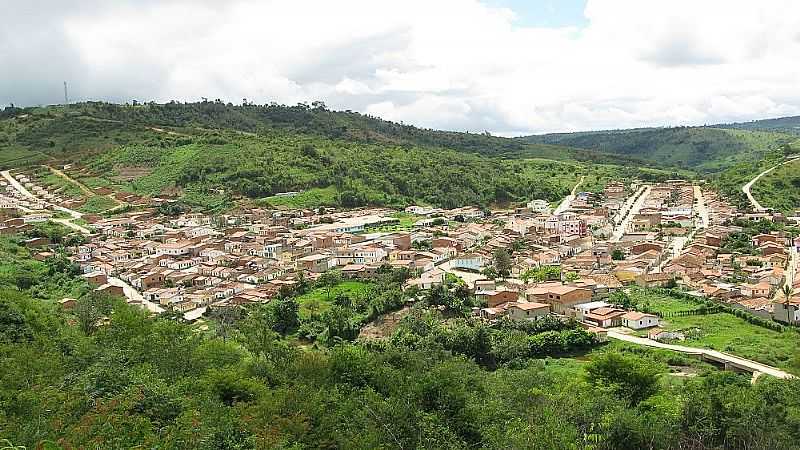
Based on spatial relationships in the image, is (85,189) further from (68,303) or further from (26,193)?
(68,303)

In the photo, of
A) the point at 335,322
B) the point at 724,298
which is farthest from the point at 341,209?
the point at 724,298

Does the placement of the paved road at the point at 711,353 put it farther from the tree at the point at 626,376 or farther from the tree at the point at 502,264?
the tree at the point at 502,264

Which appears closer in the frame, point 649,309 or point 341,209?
point 649,309

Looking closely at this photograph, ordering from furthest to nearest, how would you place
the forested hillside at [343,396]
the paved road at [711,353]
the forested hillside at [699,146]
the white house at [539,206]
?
the forested hillside at [699,146] < the white house at [539,206] < the paved road at [711,353] < the forested hillside at [343,396]

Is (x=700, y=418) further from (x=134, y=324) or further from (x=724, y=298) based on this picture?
(x=724, y=298)

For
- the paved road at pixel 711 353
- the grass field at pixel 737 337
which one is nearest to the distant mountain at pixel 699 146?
the grass field at pixel 737 337

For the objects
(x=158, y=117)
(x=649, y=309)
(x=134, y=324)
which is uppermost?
(x=158, y=117)

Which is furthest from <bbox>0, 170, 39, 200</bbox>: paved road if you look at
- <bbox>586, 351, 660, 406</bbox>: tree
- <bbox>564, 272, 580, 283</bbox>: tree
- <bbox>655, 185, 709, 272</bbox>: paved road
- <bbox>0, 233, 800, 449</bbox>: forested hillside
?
<bbox>586, 351, 660, 406</bbox>: tree

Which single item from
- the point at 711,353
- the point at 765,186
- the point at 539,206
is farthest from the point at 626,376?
the point at 765,186
